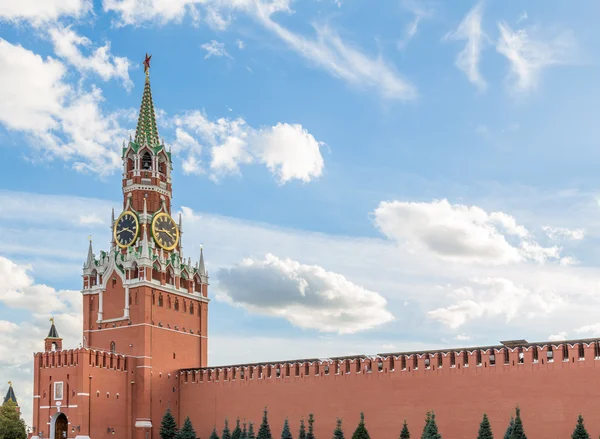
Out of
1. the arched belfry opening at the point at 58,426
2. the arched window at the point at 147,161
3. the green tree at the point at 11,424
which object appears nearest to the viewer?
the arched belfry opening at the point at 58,426

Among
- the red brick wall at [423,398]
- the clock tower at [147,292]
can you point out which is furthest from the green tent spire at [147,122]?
the red brick wall at [423,398]

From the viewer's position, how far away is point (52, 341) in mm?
77750

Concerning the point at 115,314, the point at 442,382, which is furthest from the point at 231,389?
the point at 442,382

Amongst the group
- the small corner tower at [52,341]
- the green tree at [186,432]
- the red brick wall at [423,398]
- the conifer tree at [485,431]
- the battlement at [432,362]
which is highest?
the small corner tower at [52,341]

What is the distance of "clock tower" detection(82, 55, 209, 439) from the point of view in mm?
74250

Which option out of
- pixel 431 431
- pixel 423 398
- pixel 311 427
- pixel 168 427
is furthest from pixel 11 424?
pixel 431 431

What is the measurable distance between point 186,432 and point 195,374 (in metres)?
6.91

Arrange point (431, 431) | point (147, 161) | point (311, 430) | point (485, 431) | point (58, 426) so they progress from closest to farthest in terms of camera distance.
A: point (485, 431) → point (431, 431) → point (311, 430) → point (58, 426) → point (147, 161)

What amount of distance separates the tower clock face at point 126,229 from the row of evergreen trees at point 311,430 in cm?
1755

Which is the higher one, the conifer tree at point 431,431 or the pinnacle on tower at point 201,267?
the pinnacle on tower at point 201,267

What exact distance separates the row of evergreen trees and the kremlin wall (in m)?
1.90

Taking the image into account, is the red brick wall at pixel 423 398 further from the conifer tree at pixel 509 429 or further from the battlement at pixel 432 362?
the conifer tree at pixel 509 429

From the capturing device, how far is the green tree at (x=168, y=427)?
71.2 meters

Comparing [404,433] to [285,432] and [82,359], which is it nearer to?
[285,432]
